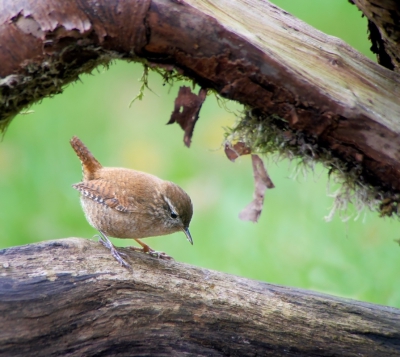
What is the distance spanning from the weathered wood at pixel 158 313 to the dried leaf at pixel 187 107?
2.34 feet

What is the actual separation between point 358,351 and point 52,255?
1507mm

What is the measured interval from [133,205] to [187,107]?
4.34ft

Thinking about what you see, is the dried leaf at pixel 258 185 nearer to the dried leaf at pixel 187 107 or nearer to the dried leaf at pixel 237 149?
the dried leaf at pixel 237 149

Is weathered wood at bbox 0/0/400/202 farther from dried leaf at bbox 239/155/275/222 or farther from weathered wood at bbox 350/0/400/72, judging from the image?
dried leaf at bbox 239/155/275/222

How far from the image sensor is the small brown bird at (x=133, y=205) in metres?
3.64

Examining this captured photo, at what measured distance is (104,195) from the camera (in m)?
3.70

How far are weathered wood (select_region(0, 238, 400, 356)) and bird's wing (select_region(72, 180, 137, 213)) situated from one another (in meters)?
0.79

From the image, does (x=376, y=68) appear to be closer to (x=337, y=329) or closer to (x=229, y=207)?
(x=337, y=329)

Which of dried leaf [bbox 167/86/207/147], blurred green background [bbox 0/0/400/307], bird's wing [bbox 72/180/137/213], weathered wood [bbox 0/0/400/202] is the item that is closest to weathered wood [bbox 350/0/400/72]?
weathered wood [bbox 0/0/400/202]

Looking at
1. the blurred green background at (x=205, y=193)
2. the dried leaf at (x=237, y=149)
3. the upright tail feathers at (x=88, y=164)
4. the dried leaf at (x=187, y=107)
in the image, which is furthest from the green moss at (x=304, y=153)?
the blurred green background at (x=205, y=193)

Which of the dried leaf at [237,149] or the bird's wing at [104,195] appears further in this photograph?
the bird's wing at [104,195]

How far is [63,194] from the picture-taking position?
6062 mm

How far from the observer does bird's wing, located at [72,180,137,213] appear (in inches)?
143

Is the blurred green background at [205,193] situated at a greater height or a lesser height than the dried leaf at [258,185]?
Result: lesser
